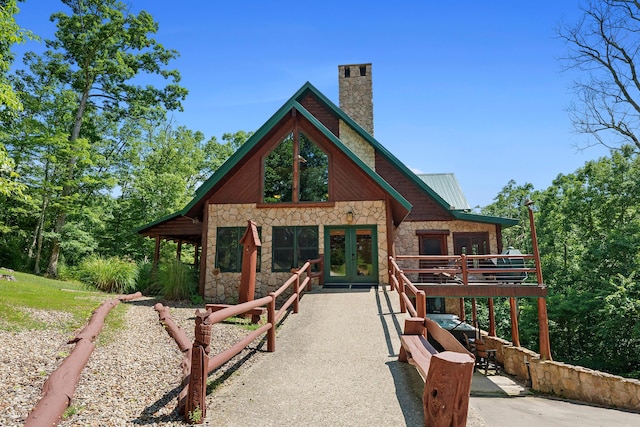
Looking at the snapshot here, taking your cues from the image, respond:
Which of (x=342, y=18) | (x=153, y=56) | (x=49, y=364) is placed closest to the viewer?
(x=49, y=364)

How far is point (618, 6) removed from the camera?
18.2 metres

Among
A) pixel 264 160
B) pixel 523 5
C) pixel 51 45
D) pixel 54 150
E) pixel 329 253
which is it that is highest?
pixel 51 45

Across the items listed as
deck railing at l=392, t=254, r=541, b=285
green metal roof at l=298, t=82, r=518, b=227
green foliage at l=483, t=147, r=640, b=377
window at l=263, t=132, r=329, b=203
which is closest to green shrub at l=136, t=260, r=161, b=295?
window at l=263, t=132, r=329, b=203

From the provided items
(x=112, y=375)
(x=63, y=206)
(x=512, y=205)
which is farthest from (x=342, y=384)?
(x=512, y=205)

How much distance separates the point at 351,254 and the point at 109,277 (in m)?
8.55

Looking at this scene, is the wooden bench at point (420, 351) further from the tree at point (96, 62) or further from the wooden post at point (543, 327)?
the tree at point (96, 62)

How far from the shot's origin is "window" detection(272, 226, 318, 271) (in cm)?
1295

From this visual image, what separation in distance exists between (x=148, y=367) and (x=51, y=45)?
23.8m

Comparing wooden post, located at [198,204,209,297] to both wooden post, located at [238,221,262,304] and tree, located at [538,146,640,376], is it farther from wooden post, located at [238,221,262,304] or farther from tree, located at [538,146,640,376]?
tree, located at [538,146,640,376]

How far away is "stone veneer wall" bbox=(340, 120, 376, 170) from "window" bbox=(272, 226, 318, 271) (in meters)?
4.74

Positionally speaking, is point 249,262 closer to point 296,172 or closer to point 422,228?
point 296,172

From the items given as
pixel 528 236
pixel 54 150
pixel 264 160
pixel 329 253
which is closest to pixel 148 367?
pixel 329 253

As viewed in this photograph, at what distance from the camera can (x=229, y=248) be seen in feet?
43.9

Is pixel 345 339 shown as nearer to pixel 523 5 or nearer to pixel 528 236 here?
pixel 523 5
